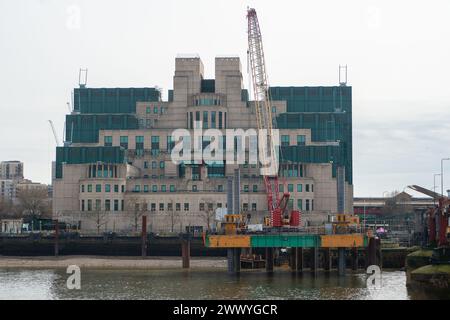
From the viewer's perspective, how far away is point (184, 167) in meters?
184

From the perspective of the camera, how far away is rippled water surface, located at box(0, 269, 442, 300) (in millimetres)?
85438

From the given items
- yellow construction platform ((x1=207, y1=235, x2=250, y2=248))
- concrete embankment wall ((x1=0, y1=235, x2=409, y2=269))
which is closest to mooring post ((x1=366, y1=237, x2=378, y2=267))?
yellow construction platform ((x1=207, y1=235, x2=250, y2=248))

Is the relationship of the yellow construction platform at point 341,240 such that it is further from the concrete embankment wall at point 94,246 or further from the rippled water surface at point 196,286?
the concrete embankment wall at point 94,246

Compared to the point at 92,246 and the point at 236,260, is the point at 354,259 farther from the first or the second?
the point at 92,246

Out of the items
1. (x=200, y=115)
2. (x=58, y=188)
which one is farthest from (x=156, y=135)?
(x=58, y=188)

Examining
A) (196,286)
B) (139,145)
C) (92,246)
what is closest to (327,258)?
(196,286)

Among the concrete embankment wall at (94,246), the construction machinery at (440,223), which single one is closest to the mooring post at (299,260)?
the construction machinery at (440,223)

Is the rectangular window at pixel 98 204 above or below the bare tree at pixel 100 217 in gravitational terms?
above

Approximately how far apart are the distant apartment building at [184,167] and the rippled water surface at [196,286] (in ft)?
186

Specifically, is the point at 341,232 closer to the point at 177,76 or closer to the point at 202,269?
the point at 202,269

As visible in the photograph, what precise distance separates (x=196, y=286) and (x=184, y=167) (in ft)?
297

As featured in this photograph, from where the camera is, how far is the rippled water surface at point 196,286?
280 feet

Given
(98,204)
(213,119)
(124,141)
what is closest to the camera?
(98,204)

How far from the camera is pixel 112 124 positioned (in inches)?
7820
